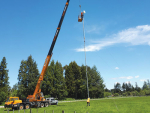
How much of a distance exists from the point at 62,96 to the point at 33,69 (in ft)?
65.0

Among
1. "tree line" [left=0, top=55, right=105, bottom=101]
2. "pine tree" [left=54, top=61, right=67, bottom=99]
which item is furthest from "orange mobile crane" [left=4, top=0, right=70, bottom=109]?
"pine tree" [left=54, top=61, right=67, bottom=99]

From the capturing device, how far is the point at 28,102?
29.7 meters

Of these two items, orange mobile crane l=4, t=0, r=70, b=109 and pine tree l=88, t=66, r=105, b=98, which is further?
pine tree l=88, t=66, r=105, b=98

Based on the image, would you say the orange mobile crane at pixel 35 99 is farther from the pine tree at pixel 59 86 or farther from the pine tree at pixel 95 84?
the pine tree at pixel 95 84

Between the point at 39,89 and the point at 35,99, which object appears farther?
the point at 39,89

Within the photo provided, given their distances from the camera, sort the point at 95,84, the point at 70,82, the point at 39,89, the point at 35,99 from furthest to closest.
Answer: the point at 95,84 < the point at 70,82 < the point at 39,89 < the point at 35,99

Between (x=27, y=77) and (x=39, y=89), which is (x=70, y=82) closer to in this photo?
(x=27, y=77)

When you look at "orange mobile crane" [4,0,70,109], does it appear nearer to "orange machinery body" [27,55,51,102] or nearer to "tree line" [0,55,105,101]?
"orange machinery body" [27,55,51,102]

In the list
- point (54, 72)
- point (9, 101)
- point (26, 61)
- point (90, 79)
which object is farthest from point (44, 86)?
point (9, 101)

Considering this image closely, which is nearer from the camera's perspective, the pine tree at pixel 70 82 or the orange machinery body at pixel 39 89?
the orange machinery body at pixel 39 89

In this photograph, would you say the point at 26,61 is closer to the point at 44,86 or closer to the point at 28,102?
the point at 44,86

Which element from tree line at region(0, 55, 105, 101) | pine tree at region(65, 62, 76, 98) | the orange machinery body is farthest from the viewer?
pine tree at region(65, 62, 76, 98)

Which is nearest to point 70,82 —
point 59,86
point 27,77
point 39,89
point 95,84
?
point 59,86

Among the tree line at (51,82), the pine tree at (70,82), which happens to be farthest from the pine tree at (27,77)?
the pine tree at (70,82)
